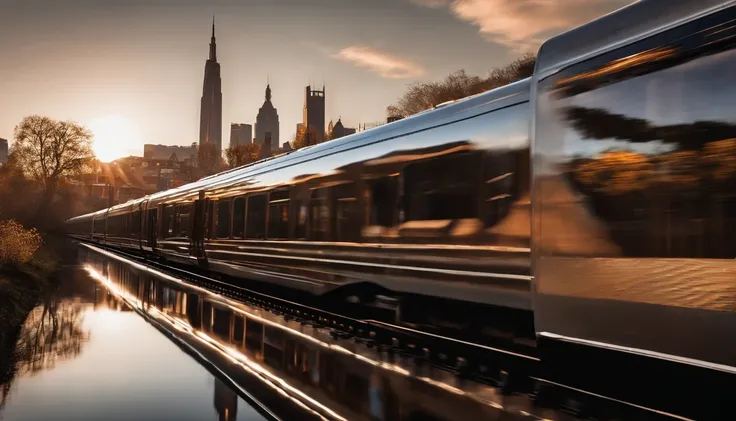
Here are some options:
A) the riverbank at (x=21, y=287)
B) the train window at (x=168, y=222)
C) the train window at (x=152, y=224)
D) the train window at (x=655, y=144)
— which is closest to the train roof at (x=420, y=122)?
the train window at (x=655, y=144)

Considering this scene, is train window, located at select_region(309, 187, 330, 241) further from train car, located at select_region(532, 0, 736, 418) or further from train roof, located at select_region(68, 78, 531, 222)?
train car, located at select_region(532, 0, 736, 418)

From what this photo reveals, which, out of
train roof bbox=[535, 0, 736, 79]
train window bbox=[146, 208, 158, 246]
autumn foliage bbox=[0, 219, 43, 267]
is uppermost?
train roof bbox=[535, 0, 736, 79]

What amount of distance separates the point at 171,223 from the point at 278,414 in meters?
19.7

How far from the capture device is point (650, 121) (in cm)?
490

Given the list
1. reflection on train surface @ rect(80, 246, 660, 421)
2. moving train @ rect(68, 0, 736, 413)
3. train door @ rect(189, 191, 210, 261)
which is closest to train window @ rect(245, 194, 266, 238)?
reflection on train surface @ rect(80, 246, 660, 421)

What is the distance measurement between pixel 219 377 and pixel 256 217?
789 cm

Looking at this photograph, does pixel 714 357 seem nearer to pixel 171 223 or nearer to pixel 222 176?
pixel 222 176

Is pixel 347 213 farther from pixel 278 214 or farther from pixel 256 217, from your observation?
pixel 256 217

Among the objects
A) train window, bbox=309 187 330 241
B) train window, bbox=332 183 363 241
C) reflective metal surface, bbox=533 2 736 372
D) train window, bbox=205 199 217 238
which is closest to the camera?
reflective metal surface, bbox=533 2 736 372

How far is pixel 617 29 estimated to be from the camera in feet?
17.5

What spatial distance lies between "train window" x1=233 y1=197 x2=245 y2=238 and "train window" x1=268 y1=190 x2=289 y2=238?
1.99 meters

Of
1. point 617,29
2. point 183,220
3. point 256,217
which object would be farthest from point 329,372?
point 183,220

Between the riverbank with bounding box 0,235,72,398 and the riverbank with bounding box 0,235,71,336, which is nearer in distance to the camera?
the riverbank with bounding box 0,235,72,398

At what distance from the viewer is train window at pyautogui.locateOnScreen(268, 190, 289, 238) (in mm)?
12945
